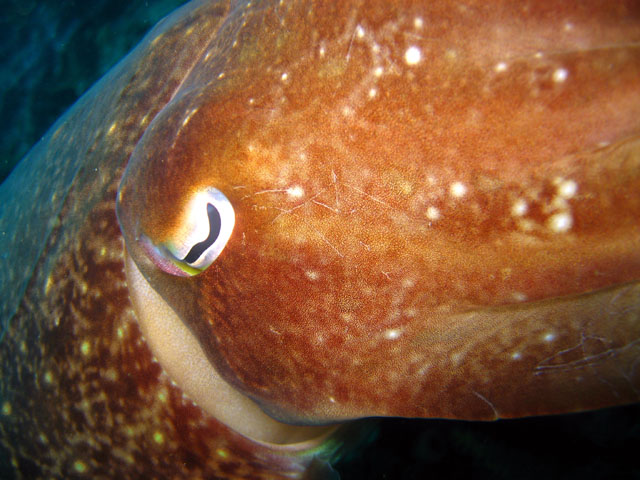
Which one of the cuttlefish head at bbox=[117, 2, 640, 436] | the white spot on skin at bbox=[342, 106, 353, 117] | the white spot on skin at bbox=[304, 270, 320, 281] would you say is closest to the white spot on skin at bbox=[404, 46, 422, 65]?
the cuttlefish head at bbox=[117, 2, 640, 436]

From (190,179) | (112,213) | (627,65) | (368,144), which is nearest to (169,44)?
(112,213)

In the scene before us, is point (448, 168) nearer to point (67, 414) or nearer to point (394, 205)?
point (394, 205)

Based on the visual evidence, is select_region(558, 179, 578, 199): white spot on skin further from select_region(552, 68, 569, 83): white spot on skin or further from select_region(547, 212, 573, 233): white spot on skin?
select_region(552, 68, 569, 83): white spot on skin

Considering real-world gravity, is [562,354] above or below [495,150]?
below

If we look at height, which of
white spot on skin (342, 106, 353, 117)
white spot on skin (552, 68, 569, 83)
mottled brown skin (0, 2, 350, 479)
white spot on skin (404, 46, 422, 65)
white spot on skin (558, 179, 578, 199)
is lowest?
mottled brown skin (0, 2, 350, 479)

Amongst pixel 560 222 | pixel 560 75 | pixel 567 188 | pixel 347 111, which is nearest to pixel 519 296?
pixel 560 222

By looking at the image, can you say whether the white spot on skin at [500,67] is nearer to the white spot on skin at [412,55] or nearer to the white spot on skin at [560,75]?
the white spot on skin at [560,75]
